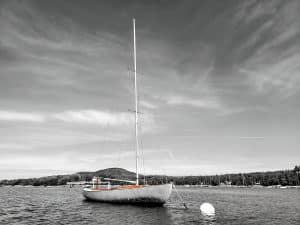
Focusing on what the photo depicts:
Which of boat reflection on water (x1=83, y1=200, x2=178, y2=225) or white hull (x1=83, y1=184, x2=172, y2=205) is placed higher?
white hull (x1=83, y1=184, x2=172, y2=205)

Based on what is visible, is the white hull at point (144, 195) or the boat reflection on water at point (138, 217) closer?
the boat reflection on water at point (138, 217)

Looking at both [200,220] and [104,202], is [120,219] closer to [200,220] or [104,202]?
[200,220]

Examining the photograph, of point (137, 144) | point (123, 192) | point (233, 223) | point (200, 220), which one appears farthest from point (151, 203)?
point (233, 223)

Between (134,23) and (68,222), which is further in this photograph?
(134,23)

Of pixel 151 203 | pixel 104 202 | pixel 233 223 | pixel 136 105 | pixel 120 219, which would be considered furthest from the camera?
pixel 104 202

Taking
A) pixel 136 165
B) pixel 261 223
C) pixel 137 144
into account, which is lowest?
pixel 261 223

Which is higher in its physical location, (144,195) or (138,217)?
(144,195)

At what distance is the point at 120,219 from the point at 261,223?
1616 cm

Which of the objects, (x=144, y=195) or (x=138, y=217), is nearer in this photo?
(x=138, y=217)

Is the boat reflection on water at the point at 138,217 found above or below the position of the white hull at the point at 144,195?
below

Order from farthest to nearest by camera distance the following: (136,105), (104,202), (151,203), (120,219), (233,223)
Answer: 1. (104,202)
2. (136,105)
3. (151,203)
4. (120,219)
5. (233,223)

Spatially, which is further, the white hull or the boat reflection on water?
the white hull

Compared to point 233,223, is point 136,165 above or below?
above

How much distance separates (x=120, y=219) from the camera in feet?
115
